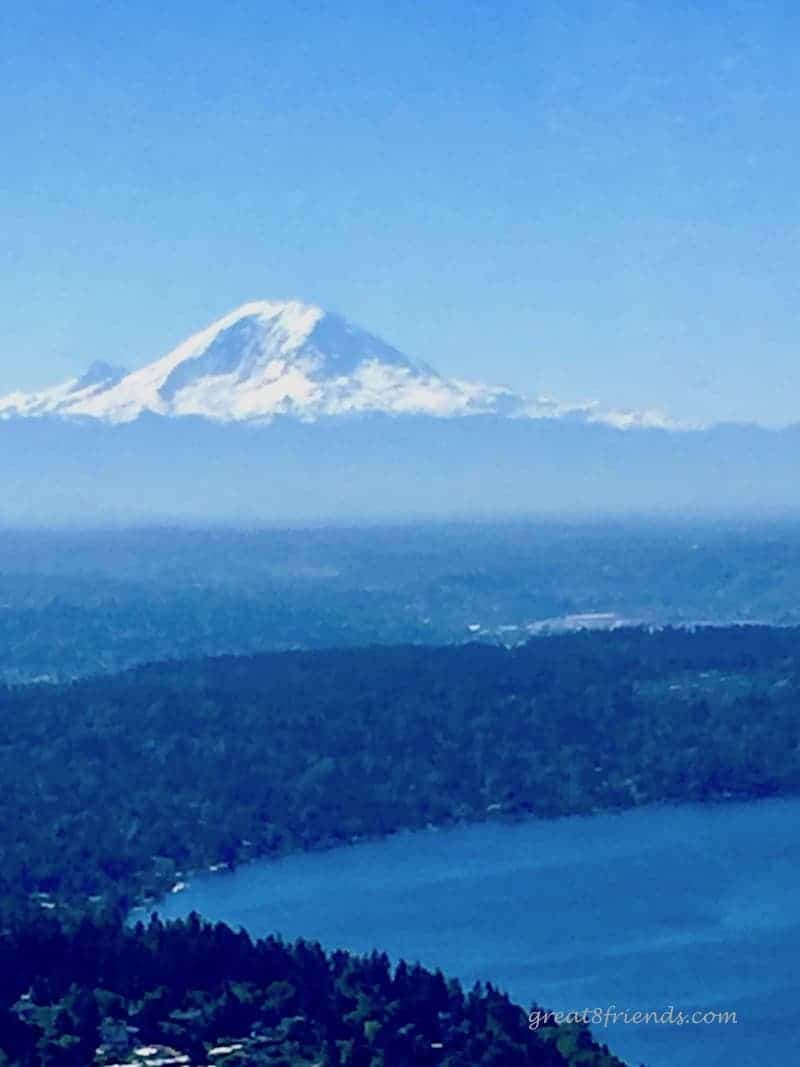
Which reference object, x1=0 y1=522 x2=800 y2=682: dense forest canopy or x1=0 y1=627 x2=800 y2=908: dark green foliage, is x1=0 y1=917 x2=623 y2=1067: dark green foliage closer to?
x1=0 y1=627 x2=800 y2=908: dark green foliage

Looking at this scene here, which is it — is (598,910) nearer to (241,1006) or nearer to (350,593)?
(241,1006)

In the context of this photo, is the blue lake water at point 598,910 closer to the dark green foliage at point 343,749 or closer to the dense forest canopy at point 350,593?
the dark green foliage at point 343,749

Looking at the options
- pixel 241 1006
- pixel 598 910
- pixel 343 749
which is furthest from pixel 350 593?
pixel 241 1006

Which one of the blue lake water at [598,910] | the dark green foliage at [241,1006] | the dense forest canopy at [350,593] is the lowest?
the blue lake water at [598,910]

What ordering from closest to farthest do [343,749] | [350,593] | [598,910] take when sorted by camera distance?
[598,910] < [343,749] < [350,593]

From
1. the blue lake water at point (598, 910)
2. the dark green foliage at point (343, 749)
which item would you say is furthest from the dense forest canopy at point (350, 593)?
the blue lake water at point (598, 910)
